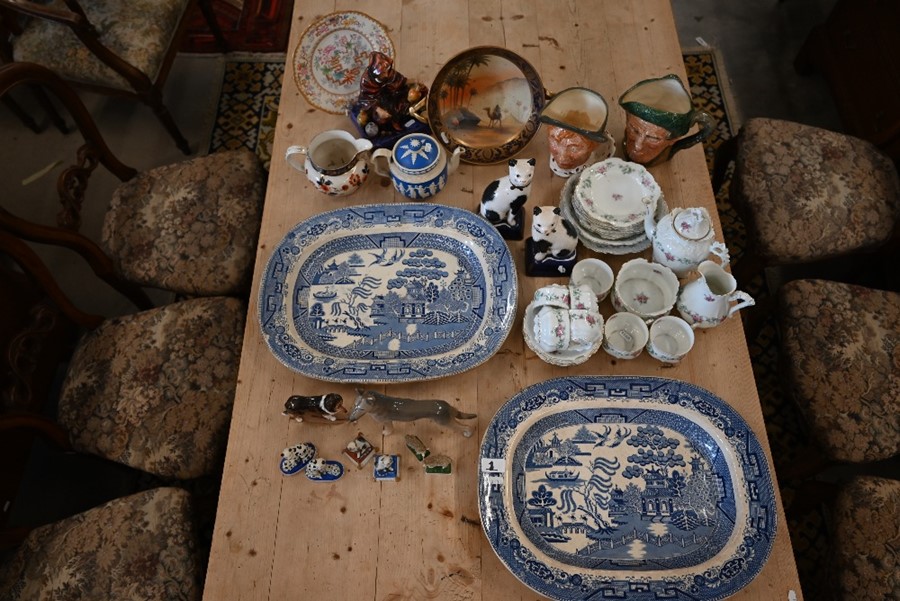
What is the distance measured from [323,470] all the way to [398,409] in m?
0.20

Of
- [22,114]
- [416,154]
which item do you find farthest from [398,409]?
[22,114]

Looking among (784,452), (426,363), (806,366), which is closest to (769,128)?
(806,366)

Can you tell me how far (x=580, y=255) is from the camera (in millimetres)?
1307

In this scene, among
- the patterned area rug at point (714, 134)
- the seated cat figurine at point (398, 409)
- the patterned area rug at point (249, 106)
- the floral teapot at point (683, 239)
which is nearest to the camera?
the seated cat figurine at point (398, 409)

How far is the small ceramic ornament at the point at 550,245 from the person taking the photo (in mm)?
1181

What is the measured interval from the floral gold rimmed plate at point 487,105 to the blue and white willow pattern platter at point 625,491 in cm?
60

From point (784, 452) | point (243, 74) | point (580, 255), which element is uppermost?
point (580, 255)

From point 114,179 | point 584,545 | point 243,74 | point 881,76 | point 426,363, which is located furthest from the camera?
point 243,74

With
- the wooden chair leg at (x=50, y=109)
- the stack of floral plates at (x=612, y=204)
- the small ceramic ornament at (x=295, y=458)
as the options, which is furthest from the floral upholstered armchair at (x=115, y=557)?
the wooden chair leg at (x=50, y=109)

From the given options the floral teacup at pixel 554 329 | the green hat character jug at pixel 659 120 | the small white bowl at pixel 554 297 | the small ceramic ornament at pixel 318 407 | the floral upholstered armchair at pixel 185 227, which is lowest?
the floral upholstered armchair at pixel 185 227

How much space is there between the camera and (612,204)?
128 centimetres

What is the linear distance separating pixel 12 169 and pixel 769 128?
284 cm

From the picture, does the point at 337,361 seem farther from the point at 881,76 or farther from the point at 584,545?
the point at 881,76

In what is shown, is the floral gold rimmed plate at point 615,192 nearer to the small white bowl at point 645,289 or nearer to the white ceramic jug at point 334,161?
the small white bowl at point 645,289
